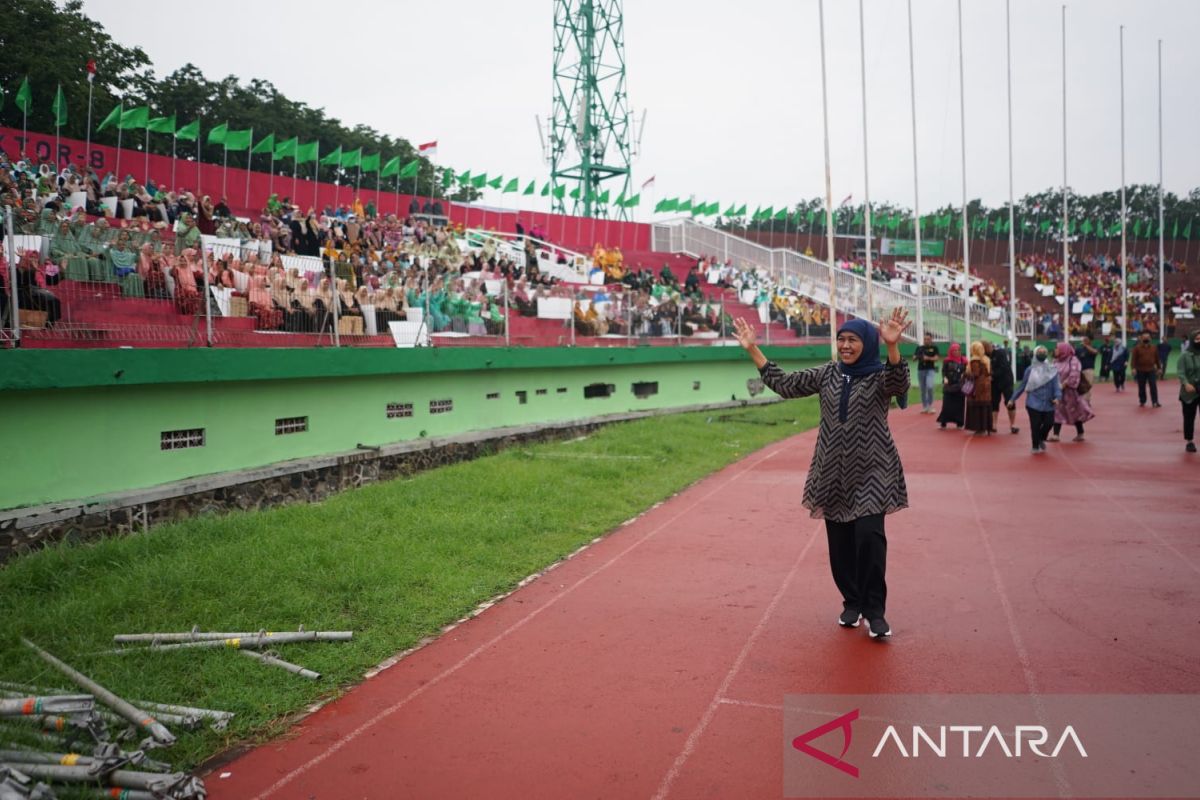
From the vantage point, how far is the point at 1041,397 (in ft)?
48.2

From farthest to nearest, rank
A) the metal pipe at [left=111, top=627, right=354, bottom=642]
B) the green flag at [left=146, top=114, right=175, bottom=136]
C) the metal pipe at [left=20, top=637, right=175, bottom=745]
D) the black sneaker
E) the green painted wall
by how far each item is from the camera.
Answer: the green flag at [left=146, top=114, right=175, bottom=136] < the green painted wall < the black sneaker < the metal pipe at [left=111, top=627, right=354, bottom=642] < the metal pipe at [left=20, top=637, right=175, bottom=745]

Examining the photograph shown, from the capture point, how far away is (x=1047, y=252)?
57562 millimetres

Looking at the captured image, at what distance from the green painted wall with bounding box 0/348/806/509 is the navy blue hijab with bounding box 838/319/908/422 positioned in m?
7.20

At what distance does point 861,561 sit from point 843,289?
26025mm

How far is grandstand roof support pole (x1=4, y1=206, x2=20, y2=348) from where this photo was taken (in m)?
7.81

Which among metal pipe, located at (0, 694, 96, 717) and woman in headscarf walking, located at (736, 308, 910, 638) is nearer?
metal pipe, located at (0, 694, 96, 717)

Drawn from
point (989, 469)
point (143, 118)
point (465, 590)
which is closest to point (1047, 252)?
point (989, 469)

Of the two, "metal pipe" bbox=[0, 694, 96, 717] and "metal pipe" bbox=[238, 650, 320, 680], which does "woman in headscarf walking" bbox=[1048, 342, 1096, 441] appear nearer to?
"metal pipe" bbox=[238, 650, 320, 680]

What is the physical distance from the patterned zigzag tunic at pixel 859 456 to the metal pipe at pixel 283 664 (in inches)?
137

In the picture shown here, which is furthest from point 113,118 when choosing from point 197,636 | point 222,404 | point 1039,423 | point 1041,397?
point 1039,423

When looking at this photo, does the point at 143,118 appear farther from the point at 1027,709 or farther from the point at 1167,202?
the point at 1167,202

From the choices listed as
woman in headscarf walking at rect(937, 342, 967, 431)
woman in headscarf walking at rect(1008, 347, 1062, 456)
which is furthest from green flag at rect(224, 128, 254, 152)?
woman in headscarf walking at rect(1008, 347, 1062, 456)

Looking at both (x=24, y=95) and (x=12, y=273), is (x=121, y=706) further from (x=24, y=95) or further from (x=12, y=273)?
(x=24, y=95)

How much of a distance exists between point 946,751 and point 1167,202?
331 ft
